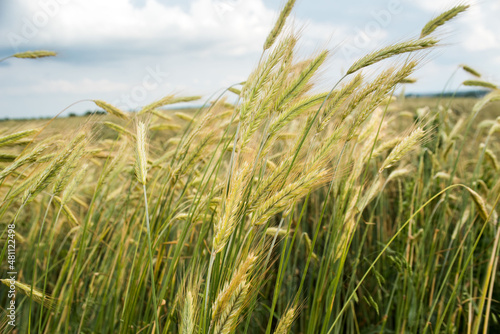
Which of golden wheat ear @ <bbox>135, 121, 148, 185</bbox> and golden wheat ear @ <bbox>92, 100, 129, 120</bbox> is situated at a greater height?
golden wheat ear @ <bbox>92, 100, 129, 120</bbox>

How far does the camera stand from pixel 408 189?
272cm

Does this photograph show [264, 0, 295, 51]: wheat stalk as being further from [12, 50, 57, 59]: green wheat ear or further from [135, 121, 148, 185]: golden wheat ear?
[12, 50, 57, 59]: green wheat ear

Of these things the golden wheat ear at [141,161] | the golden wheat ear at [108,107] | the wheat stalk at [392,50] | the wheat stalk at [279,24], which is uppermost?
the wheat stalk at [279,24]

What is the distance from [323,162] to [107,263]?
1.59m

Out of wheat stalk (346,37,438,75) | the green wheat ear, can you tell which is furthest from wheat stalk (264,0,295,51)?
the green wheat ear

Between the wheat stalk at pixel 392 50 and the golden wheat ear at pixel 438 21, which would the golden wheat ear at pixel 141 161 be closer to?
the wheat stalk at pixel 392 50

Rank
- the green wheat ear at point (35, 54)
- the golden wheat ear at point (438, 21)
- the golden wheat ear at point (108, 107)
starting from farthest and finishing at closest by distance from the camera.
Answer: the green wheat ear at point (35, 54), the golden wheat ear at point (108, 107), the golden wheat ear at point (438, 21)

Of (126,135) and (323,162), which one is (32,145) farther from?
(323,162)

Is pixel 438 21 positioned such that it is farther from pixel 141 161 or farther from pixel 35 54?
pixel 35 54

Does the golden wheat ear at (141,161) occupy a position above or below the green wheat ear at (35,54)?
below

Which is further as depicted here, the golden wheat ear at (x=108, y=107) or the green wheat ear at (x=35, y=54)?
the green wheat ear at (x=35, y=54)

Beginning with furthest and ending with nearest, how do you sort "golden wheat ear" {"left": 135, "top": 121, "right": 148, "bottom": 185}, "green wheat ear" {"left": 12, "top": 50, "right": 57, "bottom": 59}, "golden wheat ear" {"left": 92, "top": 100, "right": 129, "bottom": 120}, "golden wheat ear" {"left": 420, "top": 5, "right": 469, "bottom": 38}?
1. "green wheat ear" {"left": 12, "top": 50, "right": 57, "bottom": 59}
2. "golden wheat ear" {"left": 92, "top": 100, "right": 129, "bottom": 120}
3. "golden wheat ear" {"left": 420, "top": 5, "right": 469, "bottom": 38}
4. "golden wheat ear" {"left": 135, "top": 121, "right": 148, "bottom": 185}

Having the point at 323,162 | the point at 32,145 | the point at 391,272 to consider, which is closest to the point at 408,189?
the point at 391,272

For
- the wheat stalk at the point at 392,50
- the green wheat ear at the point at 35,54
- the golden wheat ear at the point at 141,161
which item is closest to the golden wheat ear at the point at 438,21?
the wheat stalk at the point at 392,50
